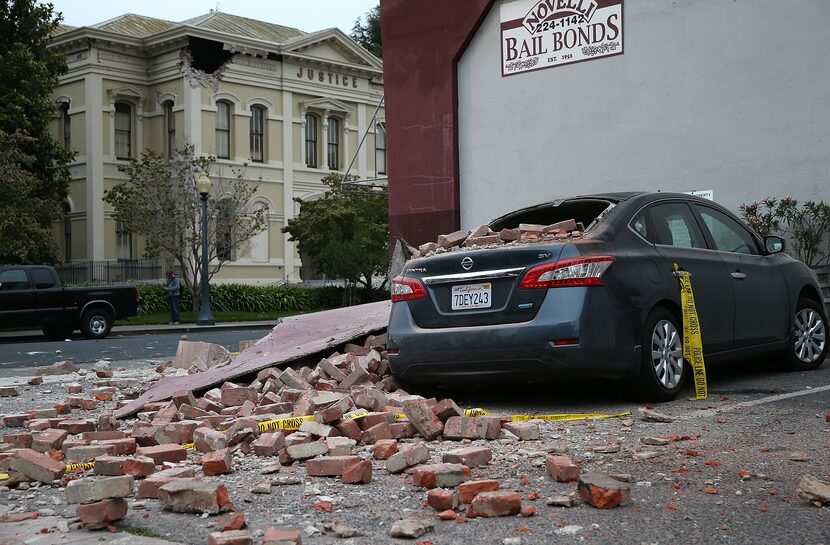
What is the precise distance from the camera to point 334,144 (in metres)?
47.1

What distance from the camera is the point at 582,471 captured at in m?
4.95

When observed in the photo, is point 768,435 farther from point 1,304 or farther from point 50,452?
point 1,304

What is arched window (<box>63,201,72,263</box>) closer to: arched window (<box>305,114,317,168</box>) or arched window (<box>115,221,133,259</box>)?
arched window (<box>115,221,133,259</box>)

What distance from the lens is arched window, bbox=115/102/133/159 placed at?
41.4m

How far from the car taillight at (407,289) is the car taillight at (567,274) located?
890mm

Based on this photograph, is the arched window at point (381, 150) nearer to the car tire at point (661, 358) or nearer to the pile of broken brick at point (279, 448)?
the pile of broken brick at point (279, 448)

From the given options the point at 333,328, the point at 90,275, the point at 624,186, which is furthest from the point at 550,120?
the point at 90,275

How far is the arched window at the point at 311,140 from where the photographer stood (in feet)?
150

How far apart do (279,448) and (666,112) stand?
38.6 feet

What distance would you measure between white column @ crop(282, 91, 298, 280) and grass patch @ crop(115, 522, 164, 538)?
39.7 m

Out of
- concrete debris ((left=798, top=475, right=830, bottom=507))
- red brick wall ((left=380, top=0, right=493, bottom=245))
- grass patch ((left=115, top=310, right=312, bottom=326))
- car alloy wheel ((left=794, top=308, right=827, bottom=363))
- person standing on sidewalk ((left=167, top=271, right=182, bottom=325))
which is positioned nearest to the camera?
concrete debris ((left=798, top=475, right=830, bottom=507))

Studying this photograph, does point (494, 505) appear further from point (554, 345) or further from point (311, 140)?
point (311, 140)

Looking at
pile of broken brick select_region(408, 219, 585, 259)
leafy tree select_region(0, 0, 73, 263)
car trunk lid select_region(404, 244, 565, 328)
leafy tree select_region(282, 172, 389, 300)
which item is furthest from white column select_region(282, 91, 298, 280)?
car trunk lid select_region(404, 244, 565, 328)

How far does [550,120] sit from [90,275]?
27.8 meters
